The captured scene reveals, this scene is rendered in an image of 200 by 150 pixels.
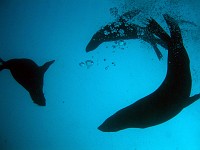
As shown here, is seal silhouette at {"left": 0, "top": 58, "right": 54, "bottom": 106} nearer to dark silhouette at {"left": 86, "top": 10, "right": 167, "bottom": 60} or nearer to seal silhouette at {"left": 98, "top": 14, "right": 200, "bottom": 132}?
dark silhouette at {"left": 86, "top": 10, "right": 167, "bottom": 60}

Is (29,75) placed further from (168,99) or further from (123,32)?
(168,99)

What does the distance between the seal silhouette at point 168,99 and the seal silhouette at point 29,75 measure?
81.2 inches

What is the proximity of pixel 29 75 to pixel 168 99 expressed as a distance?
3.43 m

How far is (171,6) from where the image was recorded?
29.4 ft

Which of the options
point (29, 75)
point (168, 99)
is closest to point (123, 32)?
point (168, 99)

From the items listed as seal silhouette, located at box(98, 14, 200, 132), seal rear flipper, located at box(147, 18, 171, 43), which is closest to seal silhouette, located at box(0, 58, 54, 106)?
seal silhouette, located at box(98, 14, 200, 132)

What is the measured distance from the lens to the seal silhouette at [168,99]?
5.13m

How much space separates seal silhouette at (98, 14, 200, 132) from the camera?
16.8ft

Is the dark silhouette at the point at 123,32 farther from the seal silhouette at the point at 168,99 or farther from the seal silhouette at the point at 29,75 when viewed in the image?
the seal silhouette at the point at 29,75

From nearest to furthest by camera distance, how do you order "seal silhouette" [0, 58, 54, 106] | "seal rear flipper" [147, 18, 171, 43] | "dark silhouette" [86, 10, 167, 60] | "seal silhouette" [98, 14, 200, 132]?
"seal silhouette" [98, 14, 200, 132]
"seal rear flipper" [147, 18, 171, 43]
"seal silhouette" [0, 58, 54, 106]
"dark silhouette" [86, 10, 167, 60]

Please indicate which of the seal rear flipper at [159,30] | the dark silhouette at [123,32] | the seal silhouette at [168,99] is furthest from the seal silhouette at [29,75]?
the seal rear flipper at [159,30]

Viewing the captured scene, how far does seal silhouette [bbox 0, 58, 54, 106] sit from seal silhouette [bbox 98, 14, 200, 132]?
6.76ft

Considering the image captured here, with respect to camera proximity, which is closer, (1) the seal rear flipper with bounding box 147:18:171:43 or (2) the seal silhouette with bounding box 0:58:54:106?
(1) the seal rear flipper with bounding box 147:18:171:43

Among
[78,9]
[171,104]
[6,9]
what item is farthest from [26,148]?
[171,104]
